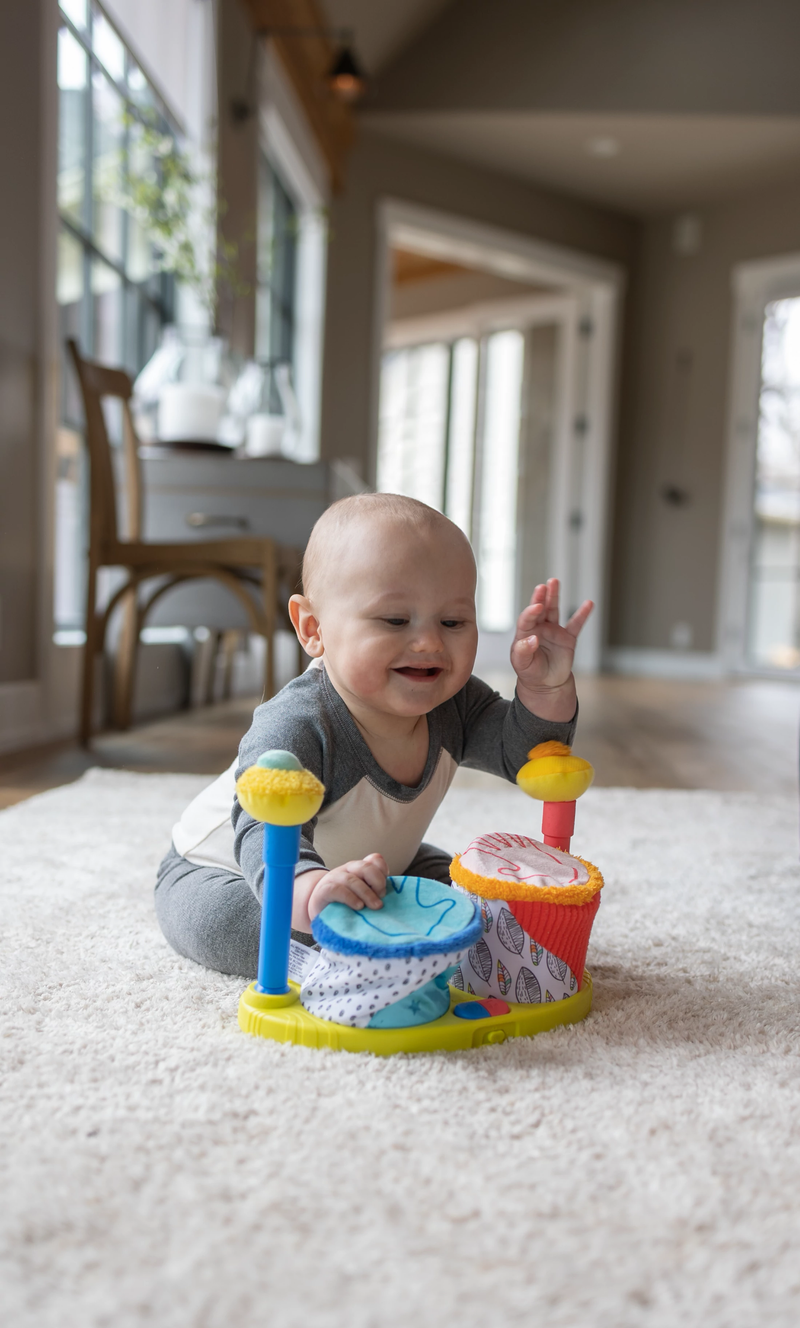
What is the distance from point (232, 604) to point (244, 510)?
26 centimetres

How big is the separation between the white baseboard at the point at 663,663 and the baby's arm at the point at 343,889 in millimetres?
5794

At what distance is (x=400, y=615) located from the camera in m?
0.85

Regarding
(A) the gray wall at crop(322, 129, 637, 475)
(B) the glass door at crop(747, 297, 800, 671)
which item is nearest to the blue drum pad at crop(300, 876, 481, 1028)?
(A) the gray wall at crop(322, 129, 637, 475)

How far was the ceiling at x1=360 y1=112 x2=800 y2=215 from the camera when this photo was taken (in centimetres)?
535

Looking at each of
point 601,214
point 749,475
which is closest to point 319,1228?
point 749,475

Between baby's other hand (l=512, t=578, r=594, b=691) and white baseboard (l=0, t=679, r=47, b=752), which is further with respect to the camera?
white baseboard (l=0, t=679, r=47, b=752)

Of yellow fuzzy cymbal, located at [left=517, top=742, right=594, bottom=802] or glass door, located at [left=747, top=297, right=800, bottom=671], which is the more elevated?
glass door, located at [left=747, top=297, right=800, bottom=671]

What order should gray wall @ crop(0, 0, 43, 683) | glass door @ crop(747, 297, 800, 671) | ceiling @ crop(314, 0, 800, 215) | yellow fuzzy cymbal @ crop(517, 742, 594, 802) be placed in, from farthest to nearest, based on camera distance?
glass door @ crop(747, 297, 800, 671), ceiling @ crop(314, 0, 800, 215), gray wall @ crop(0, 0, 43, 683), yellow fuzzy cymbal @ crop(517, 742, 594, 802)

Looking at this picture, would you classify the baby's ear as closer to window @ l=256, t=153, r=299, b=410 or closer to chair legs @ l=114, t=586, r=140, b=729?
chair legs @ l=114, t=586, r=140, b=729

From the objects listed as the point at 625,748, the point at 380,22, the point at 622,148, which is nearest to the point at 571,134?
the point at 622,148

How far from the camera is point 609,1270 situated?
49 centimetres

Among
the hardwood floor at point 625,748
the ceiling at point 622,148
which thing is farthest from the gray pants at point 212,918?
the ceiling at point 622,148

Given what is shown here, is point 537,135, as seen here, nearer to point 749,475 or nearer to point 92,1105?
point 749,475

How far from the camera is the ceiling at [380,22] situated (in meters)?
4.64
